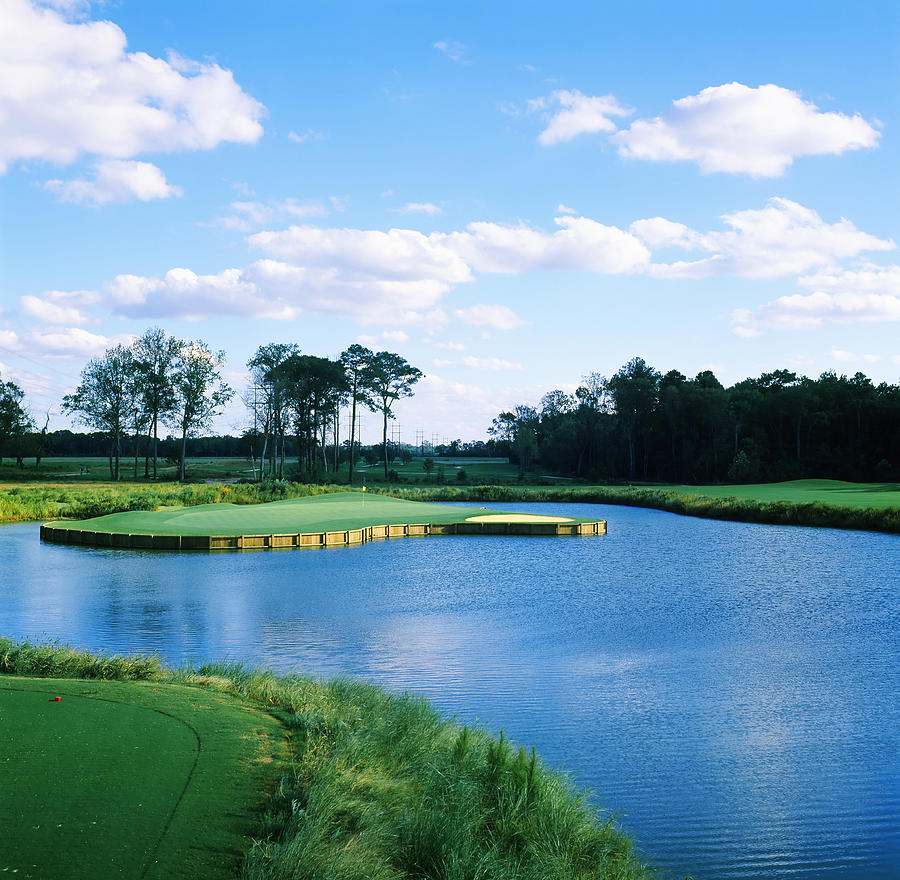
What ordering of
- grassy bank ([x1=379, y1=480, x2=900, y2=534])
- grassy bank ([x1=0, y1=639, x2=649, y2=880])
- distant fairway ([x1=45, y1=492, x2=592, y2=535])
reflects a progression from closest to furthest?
1. grassy bank ([x1=0, y1=639, x2=649, y2=880])
2. distant fairway ([x1=45, y1=492, x2=592, y2=535])
3. grassy bank ([x1=379, y1=480, x2=900, y2=534])

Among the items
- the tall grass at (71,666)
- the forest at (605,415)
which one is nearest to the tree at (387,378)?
the forest at (605,415)

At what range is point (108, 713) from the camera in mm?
5836

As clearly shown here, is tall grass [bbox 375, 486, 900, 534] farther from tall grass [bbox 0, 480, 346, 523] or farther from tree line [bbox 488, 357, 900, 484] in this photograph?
tree line [bbox 488, 357, 900, 484]

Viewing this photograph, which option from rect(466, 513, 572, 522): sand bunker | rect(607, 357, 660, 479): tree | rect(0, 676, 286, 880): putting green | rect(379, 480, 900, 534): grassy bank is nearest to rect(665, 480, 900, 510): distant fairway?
rect(379, 480, 900, 534): grassy bank

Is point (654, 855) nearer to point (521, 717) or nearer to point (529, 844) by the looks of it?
point (529, 844)

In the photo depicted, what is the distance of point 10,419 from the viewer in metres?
58.4

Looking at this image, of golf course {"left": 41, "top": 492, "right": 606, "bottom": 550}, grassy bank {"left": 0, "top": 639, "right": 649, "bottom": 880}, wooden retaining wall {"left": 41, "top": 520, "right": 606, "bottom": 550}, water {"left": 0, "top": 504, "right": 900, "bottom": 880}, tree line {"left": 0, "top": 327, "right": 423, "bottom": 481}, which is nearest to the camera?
grassy bank {"left": 0, "top": 639, "right": 649, "bottom": 880}

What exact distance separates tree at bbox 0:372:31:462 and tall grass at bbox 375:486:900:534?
2945cm

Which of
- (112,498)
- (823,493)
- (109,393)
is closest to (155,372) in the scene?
(109,393)

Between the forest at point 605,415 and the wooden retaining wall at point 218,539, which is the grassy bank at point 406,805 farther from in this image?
the forest at point 605,415

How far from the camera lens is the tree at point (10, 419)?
2286 inches

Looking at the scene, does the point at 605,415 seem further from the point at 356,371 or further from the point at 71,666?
the point at 71,666

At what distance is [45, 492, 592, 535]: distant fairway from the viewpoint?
25.2 m

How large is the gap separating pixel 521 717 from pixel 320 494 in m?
35.2
